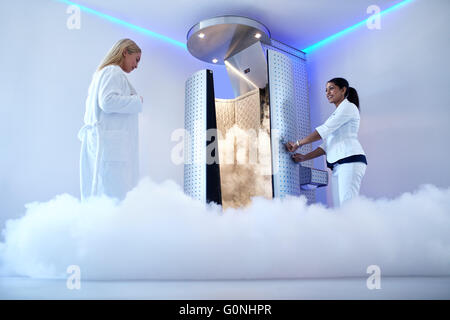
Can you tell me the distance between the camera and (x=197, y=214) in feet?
6.85

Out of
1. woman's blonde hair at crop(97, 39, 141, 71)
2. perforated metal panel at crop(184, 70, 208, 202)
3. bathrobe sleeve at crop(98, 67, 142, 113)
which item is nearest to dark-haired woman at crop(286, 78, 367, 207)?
perforated metal panel at crop(184, 70, 208, 202)

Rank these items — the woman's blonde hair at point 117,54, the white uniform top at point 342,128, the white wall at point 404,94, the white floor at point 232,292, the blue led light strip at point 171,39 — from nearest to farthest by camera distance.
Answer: the white floor at point 232,292
the woman's blonde hair at point 117,54
the white uniform top at point 342,128
the white wall at point 404,94
the blue led light strip at point 171,39

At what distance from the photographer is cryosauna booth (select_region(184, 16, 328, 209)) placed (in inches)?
113

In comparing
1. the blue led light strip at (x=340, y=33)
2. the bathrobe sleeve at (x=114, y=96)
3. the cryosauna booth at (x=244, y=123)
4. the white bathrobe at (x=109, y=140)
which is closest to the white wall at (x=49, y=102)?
the cryosauna booth at (x=244, y=123)

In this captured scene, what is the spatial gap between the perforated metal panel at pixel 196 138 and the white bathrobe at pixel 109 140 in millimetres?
785

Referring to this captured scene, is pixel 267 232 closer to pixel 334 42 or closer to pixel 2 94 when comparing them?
pixel 2 94

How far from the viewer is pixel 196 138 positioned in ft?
10.1

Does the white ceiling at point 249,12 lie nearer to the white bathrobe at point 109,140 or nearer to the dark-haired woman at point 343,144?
the dark-haired woman at point 343,144

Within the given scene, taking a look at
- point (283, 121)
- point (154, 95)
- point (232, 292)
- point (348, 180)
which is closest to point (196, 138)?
point (283, 121)

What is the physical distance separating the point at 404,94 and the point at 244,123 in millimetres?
1512

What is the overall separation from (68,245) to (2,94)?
5.49 feet

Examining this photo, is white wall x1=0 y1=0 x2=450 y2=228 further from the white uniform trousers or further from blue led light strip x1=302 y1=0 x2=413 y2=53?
the white uniform trousers

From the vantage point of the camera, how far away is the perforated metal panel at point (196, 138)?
294cm

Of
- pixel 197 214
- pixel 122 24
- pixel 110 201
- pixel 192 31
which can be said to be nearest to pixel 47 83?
pixel 122 24
